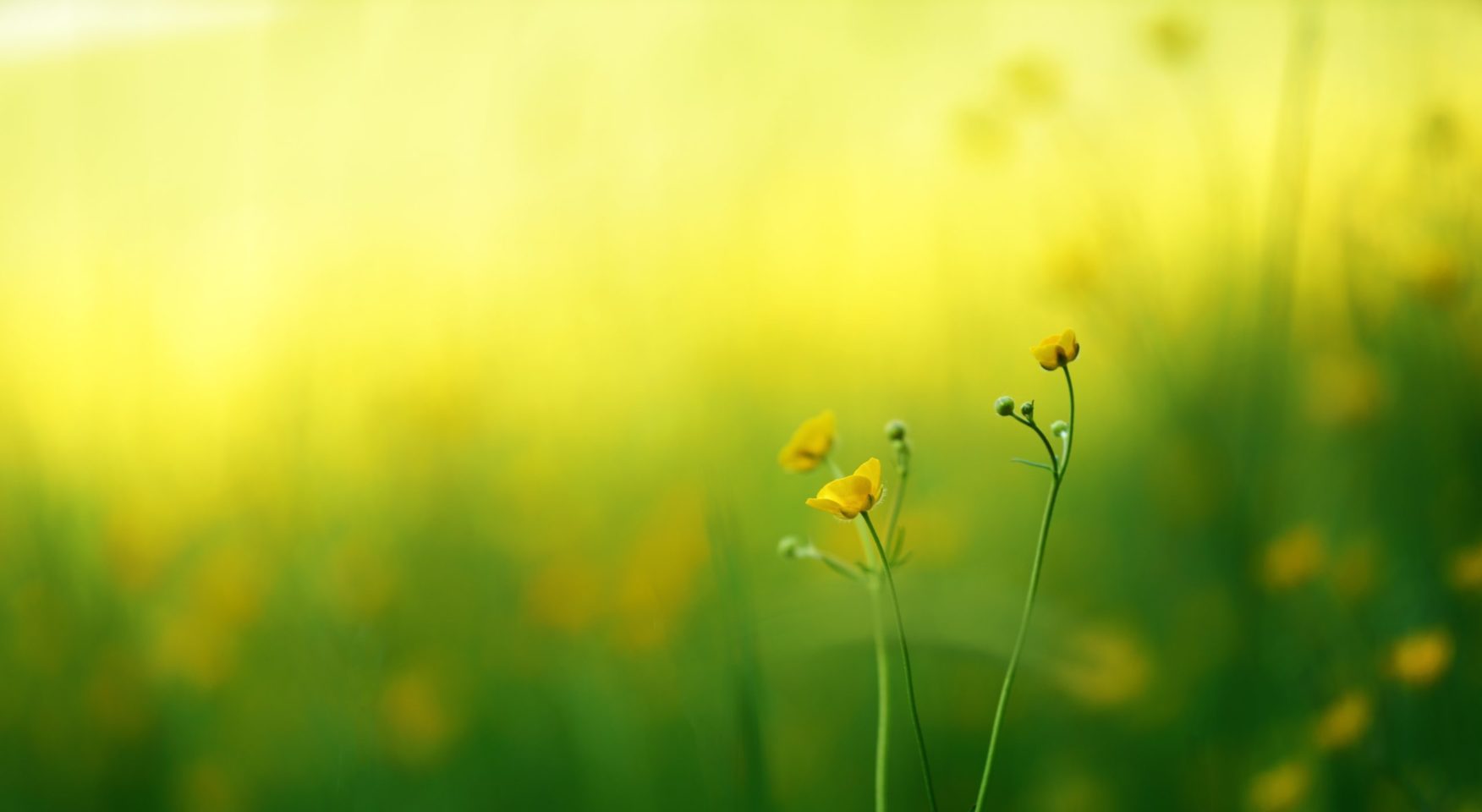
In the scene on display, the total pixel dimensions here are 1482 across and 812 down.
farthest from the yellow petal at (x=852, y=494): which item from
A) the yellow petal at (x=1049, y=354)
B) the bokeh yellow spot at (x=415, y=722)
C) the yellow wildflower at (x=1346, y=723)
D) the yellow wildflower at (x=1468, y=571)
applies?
the bokeh yellow spot at (x=415, y=722)

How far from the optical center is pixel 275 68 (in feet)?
5.93

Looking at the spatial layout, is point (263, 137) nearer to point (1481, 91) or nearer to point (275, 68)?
point (275, 68)

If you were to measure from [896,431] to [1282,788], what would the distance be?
0.56 m

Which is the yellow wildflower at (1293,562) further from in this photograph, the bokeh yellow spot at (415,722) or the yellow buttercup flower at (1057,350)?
the bokeh yellow spot at (415,722)

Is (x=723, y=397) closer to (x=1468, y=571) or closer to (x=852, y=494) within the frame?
(x=1468, y=571)

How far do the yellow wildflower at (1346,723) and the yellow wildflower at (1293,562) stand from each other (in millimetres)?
145

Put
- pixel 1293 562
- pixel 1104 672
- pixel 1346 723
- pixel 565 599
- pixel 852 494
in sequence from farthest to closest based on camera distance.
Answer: pixel 565 599
pixel 1104 672
pixel 1293 562
pixel 1346 723
pixel 852 494

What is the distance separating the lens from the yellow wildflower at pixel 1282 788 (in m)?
0.91

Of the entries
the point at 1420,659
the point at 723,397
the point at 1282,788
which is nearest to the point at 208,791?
the point at 723,397

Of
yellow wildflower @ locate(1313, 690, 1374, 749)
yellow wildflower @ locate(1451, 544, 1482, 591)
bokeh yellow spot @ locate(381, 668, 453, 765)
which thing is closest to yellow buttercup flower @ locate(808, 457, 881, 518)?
yellow wildflower @ locate(1313, 690, 1374, 749)

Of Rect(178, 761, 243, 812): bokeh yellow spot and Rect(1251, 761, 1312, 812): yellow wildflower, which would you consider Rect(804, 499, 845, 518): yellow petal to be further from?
Rect(178, 761, 243, 812): bokeh yellow spot

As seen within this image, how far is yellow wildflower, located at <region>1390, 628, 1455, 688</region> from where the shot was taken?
89 cm

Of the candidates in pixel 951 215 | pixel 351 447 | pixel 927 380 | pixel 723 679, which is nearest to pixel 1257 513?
pixel 723 679

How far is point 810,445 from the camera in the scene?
67cm
